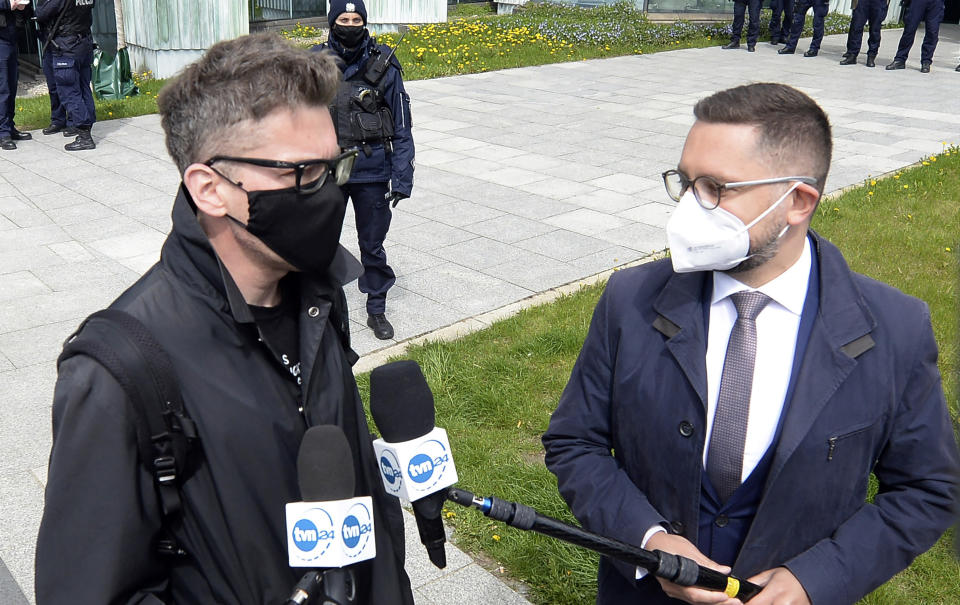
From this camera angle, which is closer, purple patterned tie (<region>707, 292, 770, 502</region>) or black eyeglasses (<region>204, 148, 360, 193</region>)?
black eyeglasses (<region>204, 148, 360, 193</region>)

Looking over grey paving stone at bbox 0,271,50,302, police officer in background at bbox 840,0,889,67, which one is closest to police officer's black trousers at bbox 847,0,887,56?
police officer in background at bbox 840,0,889,67

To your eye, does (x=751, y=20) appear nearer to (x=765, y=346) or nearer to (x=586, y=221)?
(x=586, y=221)

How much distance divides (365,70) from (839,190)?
5.84 metres

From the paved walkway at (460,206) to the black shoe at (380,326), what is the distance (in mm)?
83

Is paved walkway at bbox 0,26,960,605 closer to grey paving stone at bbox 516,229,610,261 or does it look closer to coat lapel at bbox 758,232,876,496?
grey paving stone at bbox 516,229,610,261

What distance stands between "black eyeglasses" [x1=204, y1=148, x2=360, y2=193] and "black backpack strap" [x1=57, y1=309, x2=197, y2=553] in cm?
41

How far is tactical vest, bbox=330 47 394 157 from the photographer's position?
577 cm

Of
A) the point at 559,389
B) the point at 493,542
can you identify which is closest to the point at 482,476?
the point at 493,542

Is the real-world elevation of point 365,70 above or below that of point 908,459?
above

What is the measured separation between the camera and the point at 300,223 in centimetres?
205

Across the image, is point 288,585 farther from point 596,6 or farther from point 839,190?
point 596,6

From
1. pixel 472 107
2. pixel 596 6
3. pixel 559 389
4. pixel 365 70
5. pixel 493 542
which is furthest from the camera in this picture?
pixel 596 6

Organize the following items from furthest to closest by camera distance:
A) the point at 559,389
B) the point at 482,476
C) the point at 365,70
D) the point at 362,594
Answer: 1. the point at 365,70
2. the point at 559,389
3. the point at 482,476
4. the point at 362,594

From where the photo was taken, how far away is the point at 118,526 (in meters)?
1.68
